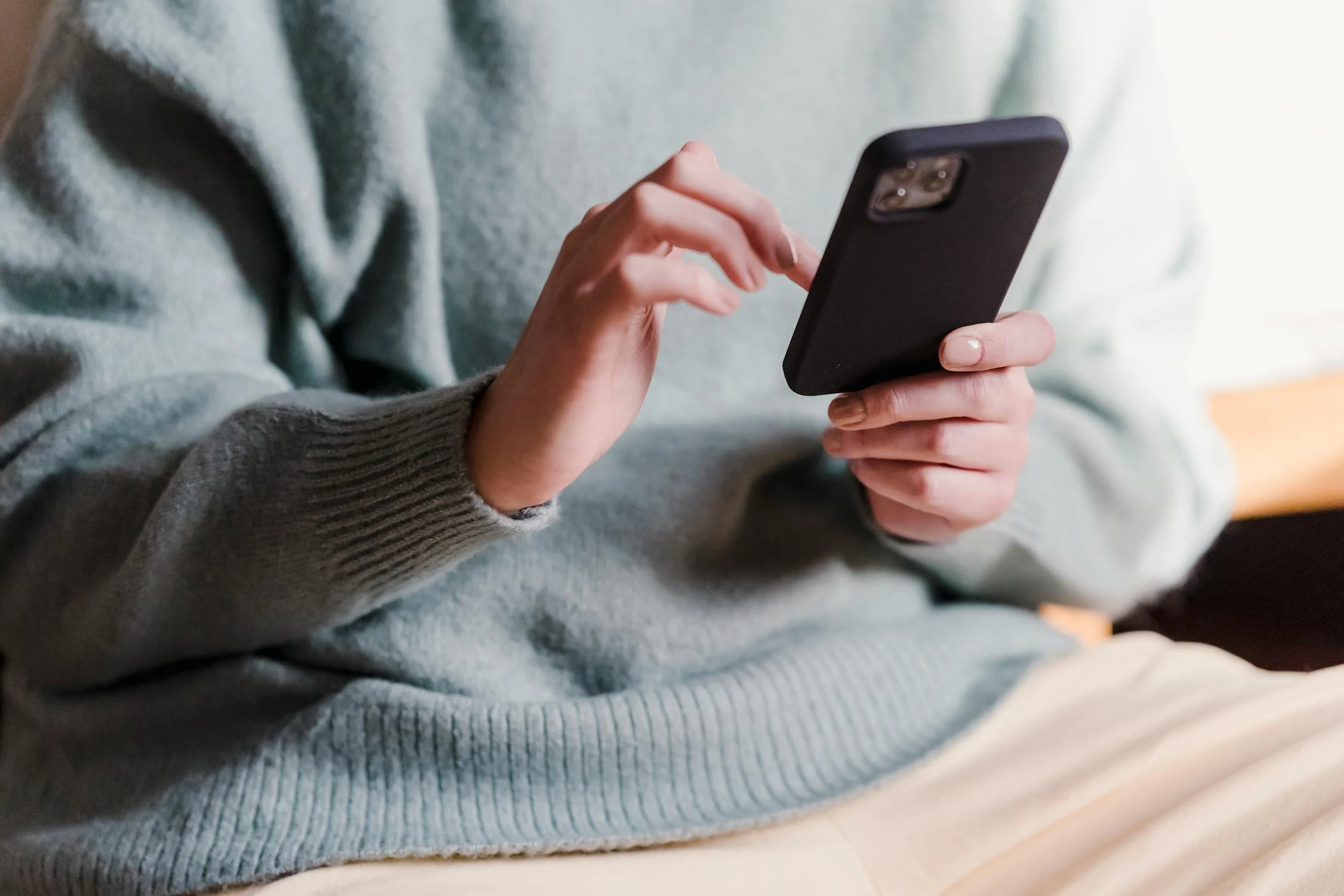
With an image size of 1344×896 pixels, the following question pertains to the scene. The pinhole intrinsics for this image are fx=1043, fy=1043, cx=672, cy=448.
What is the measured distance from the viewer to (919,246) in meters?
0.37

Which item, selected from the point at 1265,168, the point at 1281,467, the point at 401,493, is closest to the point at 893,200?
the point at 401,493

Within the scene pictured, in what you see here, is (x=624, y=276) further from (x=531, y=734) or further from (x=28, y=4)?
(x=28, y=4)

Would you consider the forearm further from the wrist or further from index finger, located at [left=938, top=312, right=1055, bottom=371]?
index finger, located at [left=938, top=312, right=1055, bottom=371]

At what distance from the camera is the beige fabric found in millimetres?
442

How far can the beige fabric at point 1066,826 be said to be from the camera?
0.44 meters

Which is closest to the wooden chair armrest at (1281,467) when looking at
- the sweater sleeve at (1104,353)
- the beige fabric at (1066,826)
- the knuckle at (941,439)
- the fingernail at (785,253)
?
the sweater sleeve at (1104,353)

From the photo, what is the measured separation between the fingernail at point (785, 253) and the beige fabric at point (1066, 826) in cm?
27

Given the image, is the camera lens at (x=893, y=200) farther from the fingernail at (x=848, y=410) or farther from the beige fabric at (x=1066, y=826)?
the beige fabric at (x=1066, y=826)

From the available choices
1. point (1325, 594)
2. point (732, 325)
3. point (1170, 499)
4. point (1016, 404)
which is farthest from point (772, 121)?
point (1325, 594)

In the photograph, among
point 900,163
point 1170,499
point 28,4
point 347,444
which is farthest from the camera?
point 1170,499

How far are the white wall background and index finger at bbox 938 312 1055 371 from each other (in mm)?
511

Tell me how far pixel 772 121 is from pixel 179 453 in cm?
36

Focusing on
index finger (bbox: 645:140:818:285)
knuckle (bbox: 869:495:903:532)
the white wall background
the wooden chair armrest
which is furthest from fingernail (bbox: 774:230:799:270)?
the white wall background

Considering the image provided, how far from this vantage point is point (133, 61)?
0.46 meters
